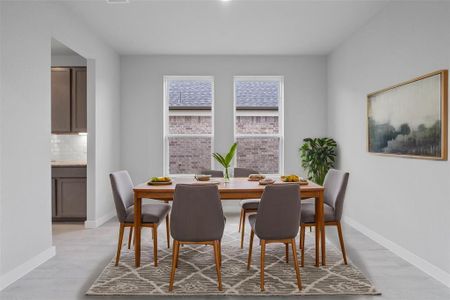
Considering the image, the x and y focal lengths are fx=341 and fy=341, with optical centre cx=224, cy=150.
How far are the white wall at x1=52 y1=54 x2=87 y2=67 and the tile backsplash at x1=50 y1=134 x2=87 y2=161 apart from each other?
1169 mm

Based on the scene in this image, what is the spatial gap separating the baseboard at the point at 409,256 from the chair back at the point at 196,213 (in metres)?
1.96

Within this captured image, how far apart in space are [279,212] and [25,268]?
2.36 meters

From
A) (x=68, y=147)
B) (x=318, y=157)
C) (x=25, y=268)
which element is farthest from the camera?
(x=68, y=147)

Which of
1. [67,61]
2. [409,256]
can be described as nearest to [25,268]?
[67,61]

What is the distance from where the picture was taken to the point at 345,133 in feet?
17.2

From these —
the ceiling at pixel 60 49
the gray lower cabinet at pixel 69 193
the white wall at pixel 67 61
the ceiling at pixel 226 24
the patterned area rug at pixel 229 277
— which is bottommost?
the patterned area rug at pixel 229 277

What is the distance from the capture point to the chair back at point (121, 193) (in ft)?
10.8

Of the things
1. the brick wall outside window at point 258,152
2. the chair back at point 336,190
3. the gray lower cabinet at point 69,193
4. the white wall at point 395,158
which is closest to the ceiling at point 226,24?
the white wall at point 395,158

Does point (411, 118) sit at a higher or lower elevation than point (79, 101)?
lower

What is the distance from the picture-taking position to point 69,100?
209 inches

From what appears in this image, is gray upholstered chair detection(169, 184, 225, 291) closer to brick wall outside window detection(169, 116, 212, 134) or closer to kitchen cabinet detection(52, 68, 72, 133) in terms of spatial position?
kitchen cabinet detection(52, 68, 72, 133)

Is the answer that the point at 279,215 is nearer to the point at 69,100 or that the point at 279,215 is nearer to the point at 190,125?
the point at 190,125

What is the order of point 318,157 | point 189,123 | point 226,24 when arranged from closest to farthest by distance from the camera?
point 226,24 < point 318,157 < point 189,123

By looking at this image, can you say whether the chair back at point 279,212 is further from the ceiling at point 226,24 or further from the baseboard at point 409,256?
the ceiling at point 226,24
